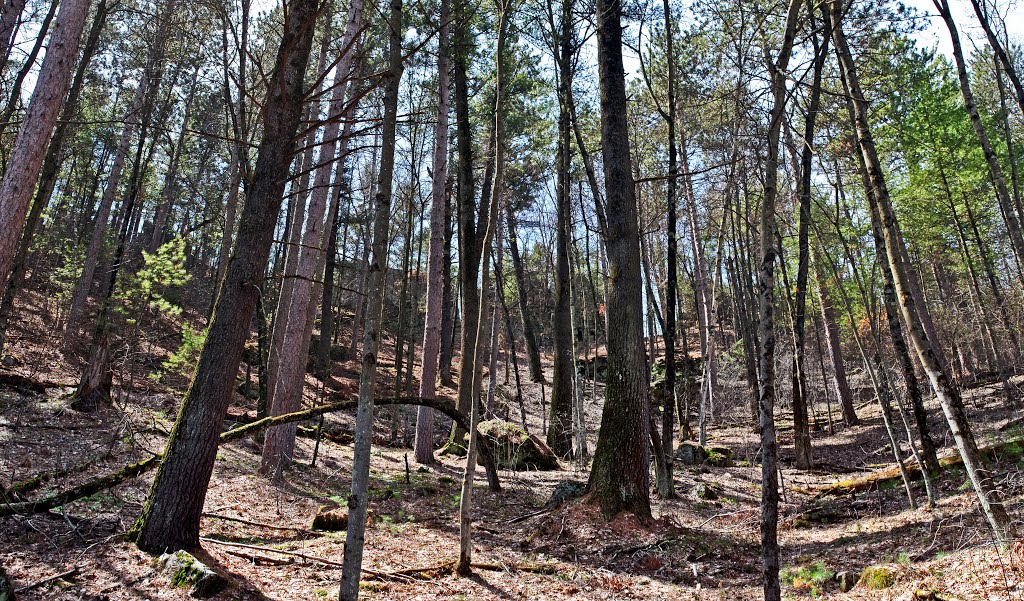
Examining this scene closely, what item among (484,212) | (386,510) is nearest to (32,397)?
(386,510)

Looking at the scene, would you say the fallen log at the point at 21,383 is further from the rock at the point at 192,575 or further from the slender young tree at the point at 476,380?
the slender young tree at the point at 476,380

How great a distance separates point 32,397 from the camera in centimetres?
1012

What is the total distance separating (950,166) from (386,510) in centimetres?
2082

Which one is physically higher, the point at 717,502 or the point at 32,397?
the point at 32,397

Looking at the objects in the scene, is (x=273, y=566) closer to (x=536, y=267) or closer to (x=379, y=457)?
(x=379, y=457)

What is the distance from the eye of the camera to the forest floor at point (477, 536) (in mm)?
4316

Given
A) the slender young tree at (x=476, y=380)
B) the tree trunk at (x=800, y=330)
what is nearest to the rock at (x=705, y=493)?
the tree trunk at (x=800, y=330)

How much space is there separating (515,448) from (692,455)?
4814 millimetres

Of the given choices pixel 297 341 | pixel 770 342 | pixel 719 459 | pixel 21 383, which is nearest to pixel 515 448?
pixel 297 341

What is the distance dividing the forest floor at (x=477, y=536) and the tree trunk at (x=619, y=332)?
0.44m

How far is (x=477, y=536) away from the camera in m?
6.80

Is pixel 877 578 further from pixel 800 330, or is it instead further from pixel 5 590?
pixel 800 330

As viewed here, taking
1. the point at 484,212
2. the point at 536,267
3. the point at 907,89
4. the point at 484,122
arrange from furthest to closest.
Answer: the point at 536,267 → the point at 907,89 → the point at 484,122 → the point at 484,212

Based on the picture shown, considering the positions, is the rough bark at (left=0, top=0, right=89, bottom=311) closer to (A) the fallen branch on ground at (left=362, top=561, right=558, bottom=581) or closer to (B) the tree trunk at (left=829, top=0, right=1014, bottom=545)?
(A) the fallen branch on ground at (left=362, top=561, right=558, bottom=581)
